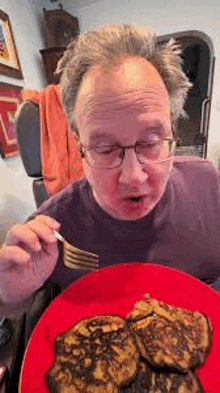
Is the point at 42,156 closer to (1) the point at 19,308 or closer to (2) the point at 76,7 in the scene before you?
(1) the point at 19,308

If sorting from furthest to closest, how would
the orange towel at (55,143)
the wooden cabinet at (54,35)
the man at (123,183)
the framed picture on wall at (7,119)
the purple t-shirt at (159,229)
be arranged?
the wooden cabinet at (54,35)
the framed picture on wall at (7,119)
the orange towel at (55,143)
the purple t-shirt at (159,229)
the man at (123,183)

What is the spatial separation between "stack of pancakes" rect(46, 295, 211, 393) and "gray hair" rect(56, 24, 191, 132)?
0.49m

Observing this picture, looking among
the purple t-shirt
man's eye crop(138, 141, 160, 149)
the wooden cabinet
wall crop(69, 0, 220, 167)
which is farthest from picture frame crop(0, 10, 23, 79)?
man's eye crop(138, 141, 160, 149)

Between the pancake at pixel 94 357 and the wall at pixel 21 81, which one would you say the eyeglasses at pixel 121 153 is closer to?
the pancake at pixel 94 357

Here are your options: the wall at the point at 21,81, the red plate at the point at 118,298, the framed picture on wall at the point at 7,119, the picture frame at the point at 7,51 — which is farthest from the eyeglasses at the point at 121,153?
the picture frame at the point at 7,51

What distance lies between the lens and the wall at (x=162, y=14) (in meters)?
2.97

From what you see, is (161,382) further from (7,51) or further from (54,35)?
(54,35)

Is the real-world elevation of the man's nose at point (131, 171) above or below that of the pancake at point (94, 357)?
above

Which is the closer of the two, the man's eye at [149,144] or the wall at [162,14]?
the man's eye at [149,144]

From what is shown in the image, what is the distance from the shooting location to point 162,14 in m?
3.06

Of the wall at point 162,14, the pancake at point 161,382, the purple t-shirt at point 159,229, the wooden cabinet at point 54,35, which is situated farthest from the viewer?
the wall at point 162,14

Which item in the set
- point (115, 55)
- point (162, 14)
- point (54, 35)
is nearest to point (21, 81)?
point (54, 35)

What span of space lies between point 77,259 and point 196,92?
639 cm

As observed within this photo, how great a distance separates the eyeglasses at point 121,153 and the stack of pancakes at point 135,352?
30cm
